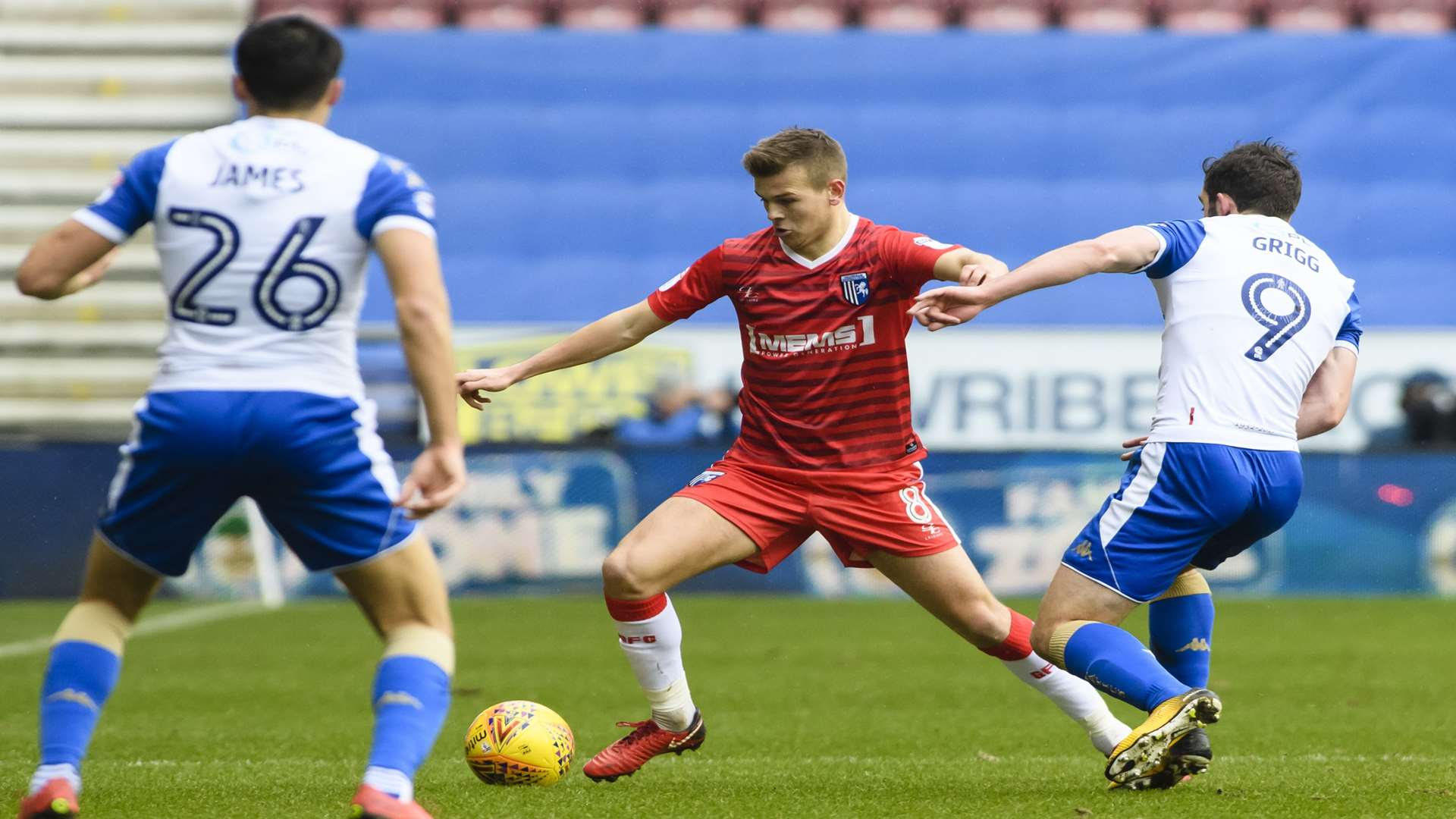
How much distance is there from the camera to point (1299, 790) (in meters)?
5.12

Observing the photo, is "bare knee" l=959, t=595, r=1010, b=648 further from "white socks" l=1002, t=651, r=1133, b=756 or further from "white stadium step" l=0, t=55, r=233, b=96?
"white stadium step" l=0, t=55, r=233, b=96

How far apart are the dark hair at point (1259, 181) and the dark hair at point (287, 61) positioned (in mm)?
2655

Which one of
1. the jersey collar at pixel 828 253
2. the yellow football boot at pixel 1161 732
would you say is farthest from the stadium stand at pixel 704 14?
the yellow football boot at pixel 1161 732

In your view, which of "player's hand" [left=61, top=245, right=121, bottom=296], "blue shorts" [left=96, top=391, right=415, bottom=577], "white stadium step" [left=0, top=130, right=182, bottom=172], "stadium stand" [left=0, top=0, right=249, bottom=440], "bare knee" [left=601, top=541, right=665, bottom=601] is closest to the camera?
"blue shorts" [left=96, top=391, right=415, bottom=577]

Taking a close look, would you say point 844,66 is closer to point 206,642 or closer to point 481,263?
point 481,263

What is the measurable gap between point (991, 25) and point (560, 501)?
9.44 meters

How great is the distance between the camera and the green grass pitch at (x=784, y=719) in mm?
4930

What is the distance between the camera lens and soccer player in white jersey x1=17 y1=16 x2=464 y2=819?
12.0 feet

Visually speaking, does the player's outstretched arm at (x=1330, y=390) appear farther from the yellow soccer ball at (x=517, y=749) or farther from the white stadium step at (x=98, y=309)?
the white stadium step at (x=98, y=309)

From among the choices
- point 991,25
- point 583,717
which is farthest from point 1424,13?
point 583,717

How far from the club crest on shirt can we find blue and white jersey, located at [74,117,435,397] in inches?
72.7

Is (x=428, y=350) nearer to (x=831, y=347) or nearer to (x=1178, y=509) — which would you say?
(x=831, y=347)

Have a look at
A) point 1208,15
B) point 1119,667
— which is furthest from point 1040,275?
point 1208,15

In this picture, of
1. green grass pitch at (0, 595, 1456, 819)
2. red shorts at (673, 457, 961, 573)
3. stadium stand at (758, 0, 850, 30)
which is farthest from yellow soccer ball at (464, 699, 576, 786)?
stadium stand at (758, 0, 850, 30)
